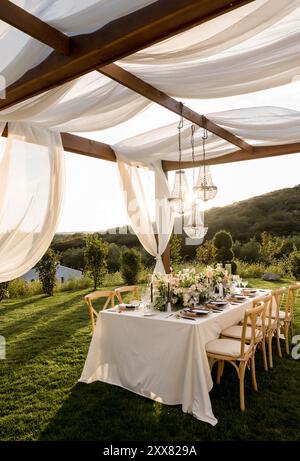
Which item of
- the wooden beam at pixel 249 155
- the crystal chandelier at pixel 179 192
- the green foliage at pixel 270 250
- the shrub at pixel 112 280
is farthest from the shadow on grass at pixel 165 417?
the green foliage at pixel 270 250

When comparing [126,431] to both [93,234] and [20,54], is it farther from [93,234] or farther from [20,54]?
[93,234]

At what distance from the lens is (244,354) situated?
3.28m

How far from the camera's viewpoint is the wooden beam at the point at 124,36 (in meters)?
1.64

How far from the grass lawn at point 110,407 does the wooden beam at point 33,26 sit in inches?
108

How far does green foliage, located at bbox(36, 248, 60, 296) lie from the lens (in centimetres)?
835

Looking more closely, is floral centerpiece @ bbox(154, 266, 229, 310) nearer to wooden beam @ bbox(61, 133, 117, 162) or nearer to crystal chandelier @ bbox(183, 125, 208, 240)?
crystal chandelier @ bbox(183, 125, 208, 240)

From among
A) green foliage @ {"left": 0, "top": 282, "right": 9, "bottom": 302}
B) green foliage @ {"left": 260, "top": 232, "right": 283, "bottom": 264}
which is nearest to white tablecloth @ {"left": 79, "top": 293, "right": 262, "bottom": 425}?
green foliage @ {"left": 0, "top": 282, "right": 9, "bottom": 302}

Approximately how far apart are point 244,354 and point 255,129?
2.65 m

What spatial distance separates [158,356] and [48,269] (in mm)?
5585

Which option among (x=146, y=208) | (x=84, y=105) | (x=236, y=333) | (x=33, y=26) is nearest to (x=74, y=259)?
(x=146, y=208)

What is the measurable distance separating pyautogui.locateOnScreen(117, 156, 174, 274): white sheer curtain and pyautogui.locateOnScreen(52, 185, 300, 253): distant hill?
6586 millimetres

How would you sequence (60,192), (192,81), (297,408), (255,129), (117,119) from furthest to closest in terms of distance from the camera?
(255,129)
(60,192)
(117,119)
(297,408)
(192,81)

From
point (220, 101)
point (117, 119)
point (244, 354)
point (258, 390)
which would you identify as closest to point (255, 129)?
point (220, 101)

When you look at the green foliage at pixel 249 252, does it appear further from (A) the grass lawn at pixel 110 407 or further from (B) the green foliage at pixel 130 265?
(A) the grass lawn at pixel 110 407
